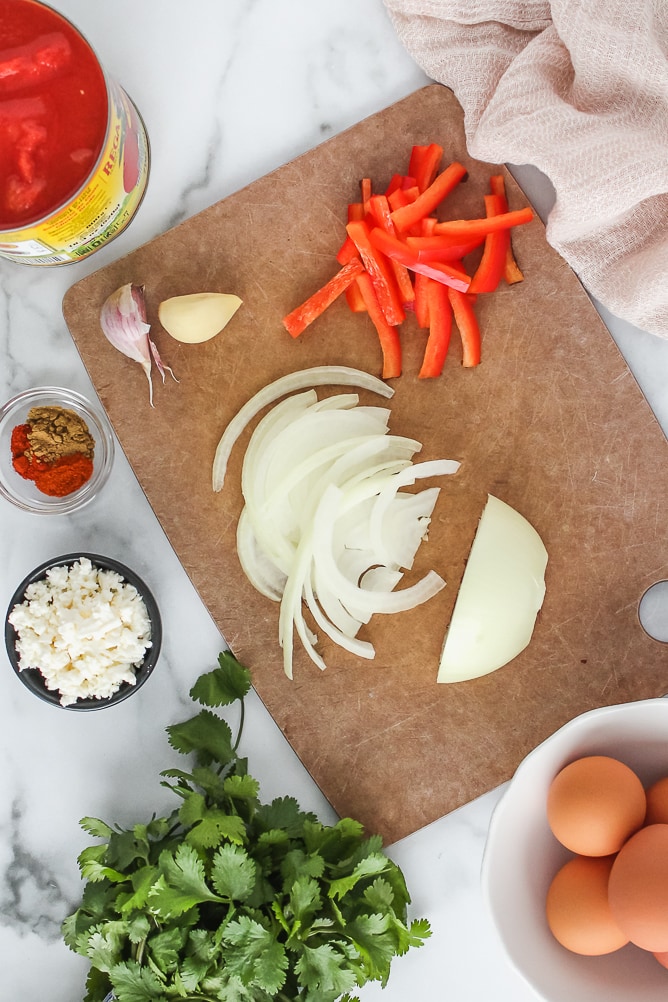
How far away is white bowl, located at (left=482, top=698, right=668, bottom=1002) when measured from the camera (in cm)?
117

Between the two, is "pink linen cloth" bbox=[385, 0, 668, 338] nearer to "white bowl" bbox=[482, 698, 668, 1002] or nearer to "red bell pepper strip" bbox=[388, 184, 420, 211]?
"red bell pepper strip" bbox=[388, 184, 420, 211]

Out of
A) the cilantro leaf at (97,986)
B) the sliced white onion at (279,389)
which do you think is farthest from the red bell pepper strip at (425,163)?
the cilantro leaf at (97,986)

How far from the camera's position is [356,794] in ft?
4.88

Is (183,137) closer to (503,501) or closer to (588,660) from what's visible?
(503,501)

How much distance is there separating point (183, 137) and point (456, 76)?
51 cm

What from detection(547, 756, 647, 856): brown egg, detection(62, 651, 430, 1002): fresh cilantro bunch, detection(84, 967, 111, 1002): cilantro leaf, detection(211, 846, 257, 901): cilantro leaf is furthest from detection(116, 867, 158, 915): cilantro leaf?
detection(547, 756, 647, 856): brown egg

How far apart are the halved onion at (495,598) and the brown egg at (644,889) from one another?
0.40 metres

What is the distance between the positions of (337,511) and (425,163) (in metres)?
0.65

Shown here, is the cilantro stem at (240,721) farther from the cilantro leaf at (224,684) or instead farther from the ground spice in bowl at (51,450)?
the ground spice in bowl at (51,450)

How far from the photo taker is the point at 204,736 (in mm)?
1421

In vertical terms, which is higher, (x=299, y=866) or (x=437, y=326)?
(x=437, y=326)

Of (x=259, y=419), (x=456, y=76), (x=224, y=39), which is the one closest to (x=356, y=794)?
(x=259, y=419)

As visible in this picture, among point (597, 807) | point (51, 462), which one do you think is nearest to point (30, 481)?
point (51, 462)

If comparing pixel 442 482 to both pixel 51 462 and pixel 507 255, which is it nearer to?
pixel 507 255
